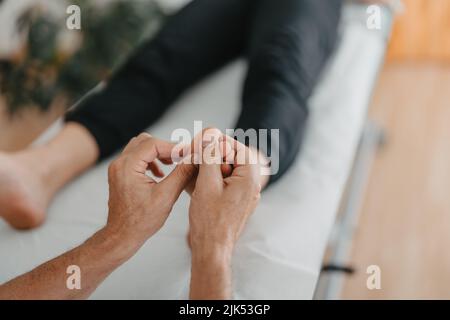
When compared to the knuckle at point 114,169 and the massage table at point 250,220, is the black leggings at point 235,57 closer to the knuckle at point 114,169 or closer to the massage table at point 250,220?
the massage table at point 250,220

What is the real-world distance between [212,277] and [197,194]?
12 centimetres

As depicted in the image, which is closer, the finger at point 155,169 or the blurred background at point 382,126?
the finger at point 155,169

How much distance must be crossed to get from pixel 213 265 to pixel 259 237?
17 centimetres

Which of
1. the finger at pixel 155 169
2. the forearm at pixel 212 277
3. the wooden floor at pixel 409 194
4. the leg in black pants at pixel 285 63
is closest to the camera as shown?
the forearm at pixel 212 277

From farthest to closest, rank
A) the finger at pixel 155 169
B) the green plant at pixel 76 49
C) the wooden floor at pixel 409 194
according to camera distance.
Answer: the green plant at pixel 76 49, the wooden floor at pixel 409 194, the finger at pixel 155 169

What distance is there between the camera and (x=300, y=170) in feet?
3.11

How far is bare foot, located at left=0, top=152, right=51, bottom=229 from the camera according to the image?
2.83 feet

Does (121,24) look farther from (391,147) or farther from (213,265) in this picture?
(213,265)

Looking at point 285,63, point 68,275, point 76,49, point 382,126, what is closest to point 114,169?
point 68,275

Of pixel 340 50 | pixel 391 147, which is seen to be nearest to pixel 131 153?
pixel 340 50

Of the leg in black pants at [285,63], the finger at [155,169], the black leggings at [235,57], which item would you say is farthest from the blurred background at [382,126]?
the finger at [155,169]

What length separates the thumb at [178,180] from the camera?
2.39 feet

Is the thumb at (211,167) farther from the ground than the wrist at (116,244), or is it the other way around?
the thumb at (211,167)

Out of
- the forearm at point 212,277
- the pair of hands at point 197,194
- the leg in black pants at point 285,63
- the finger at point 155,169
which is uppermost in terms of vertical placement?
the leg in black pants at point 285,63
